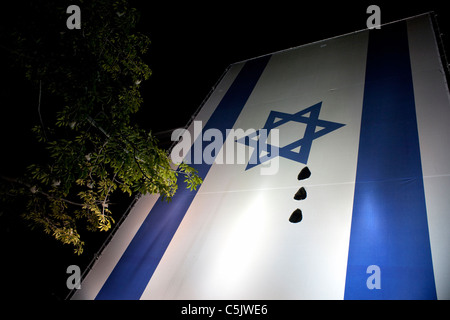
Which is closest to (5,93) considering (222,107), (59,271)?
(59,271)

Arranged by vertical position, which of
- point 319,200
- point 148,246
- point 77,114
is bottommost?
point 148,246

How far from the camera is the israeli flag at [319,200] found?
2.51 m

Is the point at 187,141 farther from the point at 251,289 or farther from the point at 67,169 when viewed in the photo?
the point at 251,289

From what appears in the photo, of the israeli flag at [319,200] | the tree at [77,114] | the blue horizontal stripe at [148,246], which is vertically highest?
the tree at [77,114]

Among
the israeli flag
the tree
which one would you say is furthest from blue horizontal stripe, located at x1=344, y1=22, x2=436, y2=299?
the tree

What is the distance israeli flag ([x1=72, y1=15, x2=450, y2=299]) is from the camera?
2510mm

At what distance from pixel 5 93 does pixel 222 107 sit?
3975 mm

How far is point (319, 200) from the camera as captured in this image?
125 inches

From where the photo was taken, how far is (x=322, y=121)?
13.6 ft

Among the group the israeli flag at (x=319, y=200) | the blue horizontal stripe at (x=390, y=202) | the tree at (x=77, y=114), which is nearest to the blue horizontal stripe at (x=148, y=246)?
the israeli flag at (x=319, y=200)

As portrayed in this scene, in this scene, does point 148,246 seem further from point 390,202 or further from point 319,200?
point 390,202

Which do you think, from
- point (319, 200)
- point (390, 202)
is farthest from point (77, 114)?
point (390, 202)

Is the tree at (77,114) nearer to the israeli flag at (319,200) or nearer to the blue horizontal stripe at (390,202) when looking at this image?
the israeli flag at (319,200)

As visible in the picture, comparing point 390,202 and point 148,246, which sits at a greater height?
point 390,202
